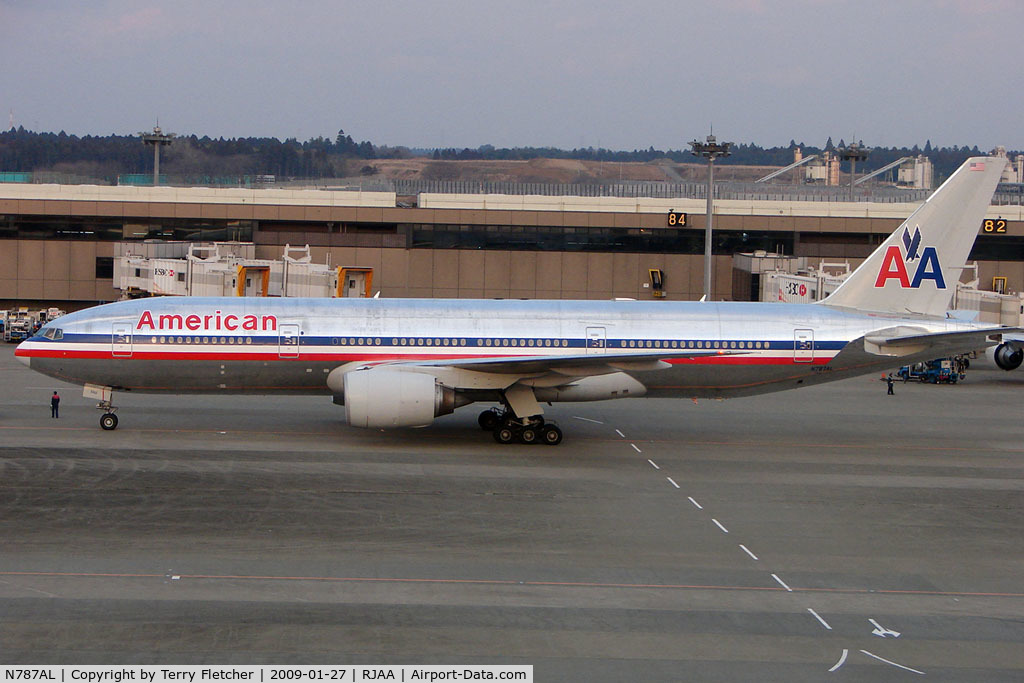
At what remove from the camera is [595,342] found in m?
32.4

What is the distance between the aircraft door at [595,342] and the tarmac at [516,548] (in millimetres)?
2911

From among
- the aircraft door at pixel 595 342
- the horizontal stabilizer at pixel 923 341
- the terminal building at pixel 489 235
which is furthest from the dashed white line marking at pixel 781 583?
the terminal building at pixel 489 235

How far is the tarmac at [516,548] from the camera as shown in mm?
15461

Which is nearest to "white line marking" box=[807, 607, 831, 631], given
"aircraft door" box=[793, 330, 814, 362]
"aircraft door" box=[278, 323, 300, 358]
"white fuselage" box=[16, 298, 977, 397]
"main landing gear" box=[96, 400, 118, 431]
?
"white fuselage" box=[16, 298, 977, 397]

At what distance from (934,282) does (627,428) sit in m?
11.3

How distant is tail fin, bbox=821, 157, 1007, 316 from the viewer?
112ft

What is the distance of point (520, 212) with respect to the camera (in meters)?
67.9

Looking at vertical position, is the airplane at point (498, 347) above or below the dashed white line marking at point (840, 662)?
above

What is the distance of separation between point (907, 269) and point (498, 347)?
14110mm

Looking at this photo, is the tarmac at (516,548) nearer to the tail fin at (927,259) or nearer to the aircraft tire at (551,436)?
the aircraft tire at (551,436)

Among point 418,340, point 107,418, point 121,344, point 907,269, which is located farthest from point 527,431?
point 907,269

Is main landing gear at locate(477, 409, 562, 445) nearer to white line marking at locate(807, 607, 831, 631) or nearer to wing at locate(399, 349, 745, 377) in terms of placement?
wing at locate(399, 349, 745, 377)

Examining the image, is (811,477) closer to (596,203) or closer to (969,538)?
(969,538)

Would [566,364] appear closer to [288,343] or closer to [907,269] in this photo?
[288,343]
